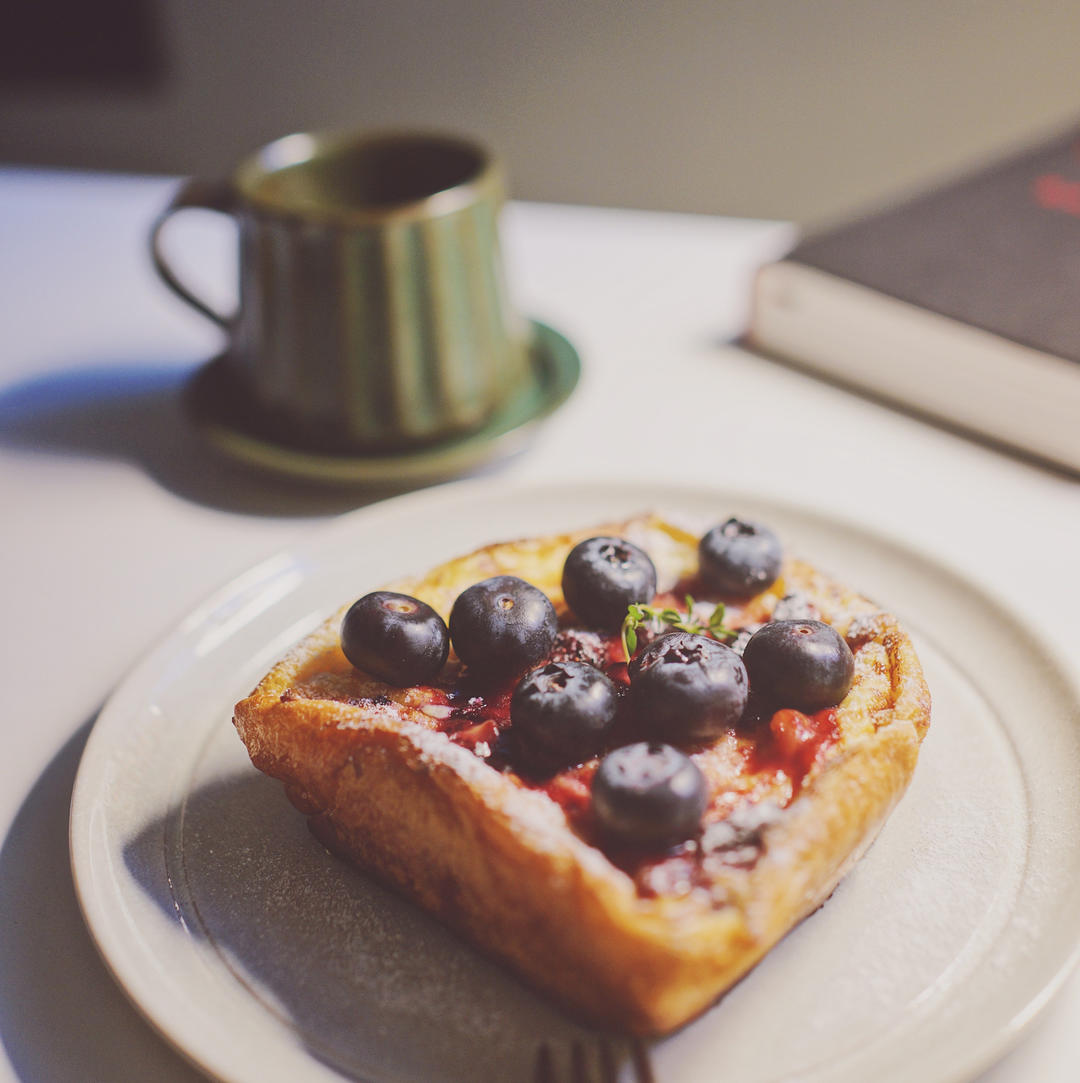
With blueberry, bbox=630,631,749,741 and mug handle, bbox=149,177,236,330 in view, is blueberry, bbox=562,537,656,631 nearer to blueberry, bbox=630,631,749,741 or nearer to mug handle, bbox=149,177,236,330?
blueberry, bbox=630,631,749,741

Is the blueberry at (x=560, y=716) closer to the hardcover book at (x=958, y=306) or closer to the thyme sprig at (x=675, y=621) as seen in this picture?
the thyme sprig at (x=675, y=621)

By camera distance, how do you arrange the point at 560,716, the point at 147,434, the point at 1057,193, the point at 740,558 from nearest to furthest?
the point at 560,716 < the point at 740,558 < the point at 147,434 < the point at 1057,193

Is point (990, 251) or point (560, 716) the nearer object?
point (560, 716)

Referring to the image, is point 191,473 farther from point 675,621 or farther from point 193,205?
point 675,621

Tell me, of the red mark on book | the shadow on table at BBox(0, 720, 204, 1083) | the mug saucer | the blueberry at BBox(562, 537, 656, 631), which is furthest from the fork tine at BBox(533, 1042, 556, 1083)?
the red mark on book

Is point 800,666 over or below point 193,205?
below

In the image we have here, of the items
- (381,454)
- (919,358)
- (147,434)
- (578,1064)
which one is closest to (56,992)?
(578,1064)

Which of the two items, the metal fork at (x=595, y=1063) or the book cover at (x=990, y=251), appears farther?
the book cover at (x=990, y=251)

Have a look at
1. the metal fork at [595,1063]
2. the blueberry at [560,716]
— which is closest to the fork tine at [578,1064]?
the metal fork at [595,1063]
